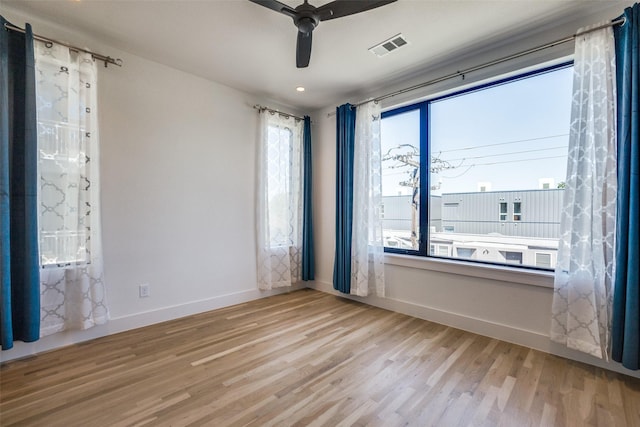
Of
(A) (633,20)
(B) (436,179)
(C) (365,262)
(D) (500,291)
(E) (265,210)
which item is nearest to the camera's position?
(A) (633,20)

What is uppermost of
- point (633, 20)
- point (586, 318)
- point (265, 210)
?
point (633, 20)

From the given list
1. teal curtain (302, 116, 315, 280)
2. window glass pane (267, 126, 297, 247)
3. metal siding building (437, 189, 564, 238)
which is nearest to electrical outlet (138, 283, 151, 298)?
window glass pane (267, 126, 297, 247)

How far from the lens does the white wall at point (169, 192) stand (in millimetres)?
2521

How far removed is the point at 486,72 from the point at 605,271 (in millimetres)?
1911

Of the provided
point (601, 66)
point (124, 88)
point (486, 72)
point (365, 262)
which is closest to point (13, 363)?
point (124, 88)

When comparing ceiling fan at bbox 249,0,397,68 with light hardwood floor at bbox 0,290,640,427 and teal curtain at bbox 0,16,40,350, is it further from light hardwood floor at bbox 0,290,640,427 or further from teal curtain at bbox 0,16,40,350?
light hardwood floor at bbox 0,290,640,427

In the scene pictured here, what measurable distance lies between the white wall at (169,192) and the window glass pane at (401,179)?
1724mm

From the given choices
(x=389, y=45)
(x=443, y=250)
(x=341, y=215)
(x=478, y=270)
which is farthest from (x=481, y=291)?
(x=389, y=45)

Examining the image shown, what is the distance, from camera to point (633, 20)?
1.83 meters

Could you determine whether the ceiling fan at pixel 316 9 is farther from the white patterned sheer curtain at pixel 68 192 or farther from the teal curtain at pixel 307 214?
the teal curtain at pixel 307 214

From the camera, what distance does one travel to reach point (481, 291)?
260 centimetres

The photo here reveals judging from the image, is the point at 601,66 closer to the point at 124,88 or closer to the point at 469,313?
the point at 469,313

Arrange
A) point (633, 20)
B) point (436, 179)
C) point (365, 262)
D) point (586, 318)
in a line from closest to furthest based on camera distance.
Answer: point (633, 20), point (586, 318), point (436, 179), point (365, 262)

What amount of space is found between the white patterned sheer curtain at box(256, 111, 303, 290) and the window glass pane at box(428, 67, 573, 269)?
70.3 inches
